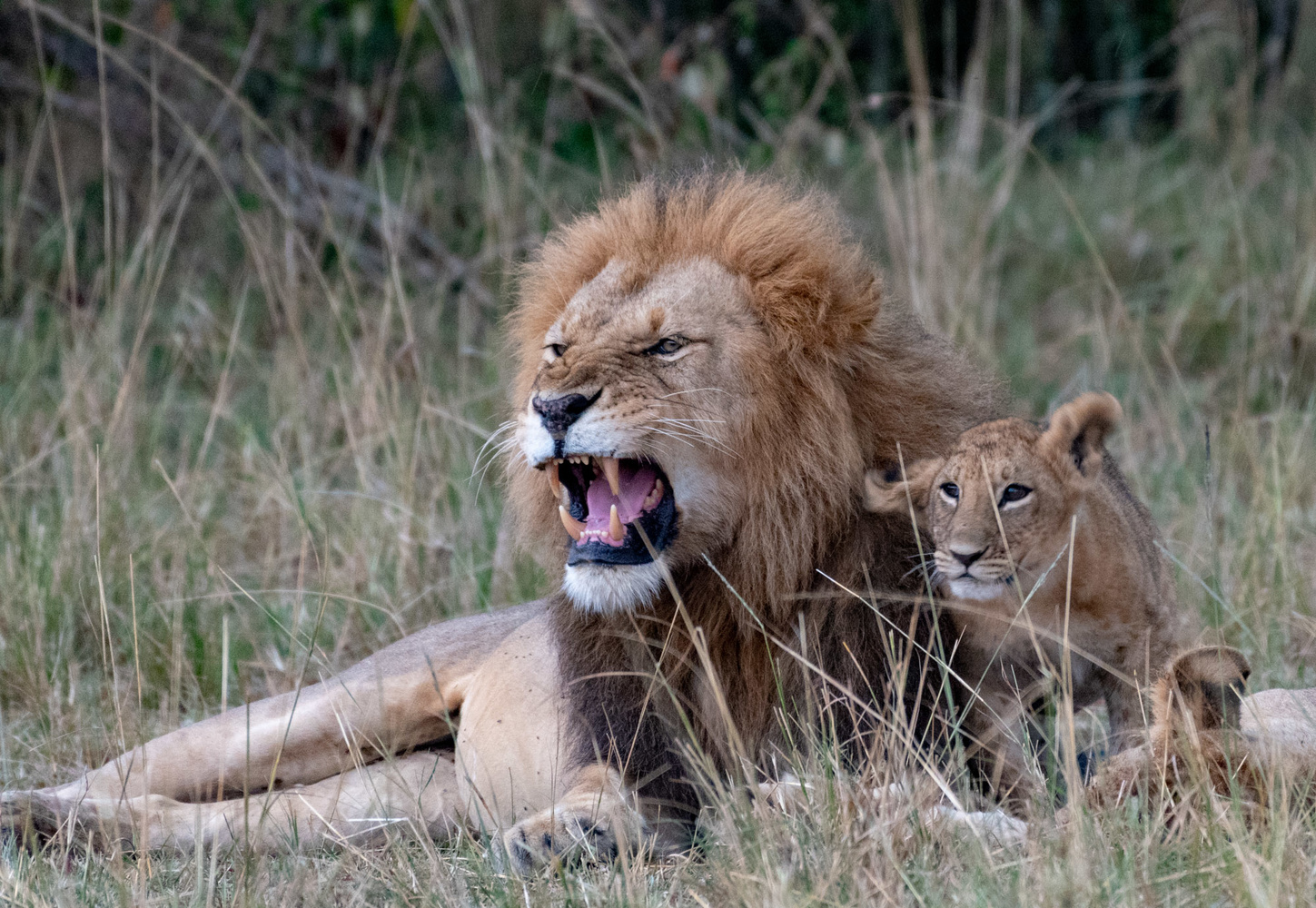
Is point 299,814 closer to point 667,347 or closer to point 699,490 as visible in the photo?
point 699,490

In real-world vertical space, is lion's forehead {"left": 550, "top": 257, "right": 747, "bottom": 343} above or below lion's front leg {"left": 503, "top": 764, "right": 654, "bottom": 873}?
above

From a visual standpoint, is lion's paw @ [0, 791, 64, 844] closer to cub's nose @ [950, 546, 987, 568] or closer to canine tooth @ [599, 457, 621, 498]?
canine tooth @ [599, 457, 621, 498]

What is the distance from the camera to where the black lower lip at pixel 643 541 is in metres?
2.46

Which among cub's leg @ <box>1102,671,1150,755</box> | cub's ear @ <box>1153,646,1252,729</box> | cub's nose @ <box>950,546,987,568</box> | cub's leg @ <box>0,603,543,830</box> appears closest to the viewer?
cub's ear @ <box>1153,646,1252,729</box>

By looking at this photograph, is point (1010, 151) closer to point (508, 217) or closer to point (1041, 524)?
point (508, 217)

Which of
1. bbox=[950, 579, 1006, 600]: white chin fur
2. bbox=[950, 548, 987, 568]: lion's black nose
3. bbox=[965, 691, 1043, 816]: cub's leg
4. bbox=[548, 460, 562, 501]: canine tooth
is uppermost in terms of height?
bbox=[548, 460, 562, 501]: canine tooth

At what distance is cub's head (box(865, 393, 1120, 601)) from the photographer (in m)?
2.32

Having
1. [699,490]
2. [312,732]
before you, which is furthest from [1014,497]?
[312,732]

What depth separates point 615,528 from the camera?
2463mm

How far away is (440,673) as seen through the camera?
3182 millimetres

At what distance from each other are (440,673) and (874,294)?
1.22 metres

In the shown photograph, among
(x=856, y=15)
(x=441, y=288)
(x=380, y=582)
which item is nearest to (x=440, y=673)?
(x=380, y=582)

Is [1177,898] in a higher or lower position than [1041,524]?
lower

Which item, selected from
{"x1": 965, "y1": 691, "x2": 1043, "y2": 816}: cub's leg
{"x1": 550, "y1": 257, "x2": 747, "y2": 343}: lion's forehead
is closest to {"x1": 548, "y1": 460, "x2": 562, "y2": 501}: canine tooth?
{"x1": 550, "y1": 257, "x2": 747, "y2": 343}: lion's forehead
